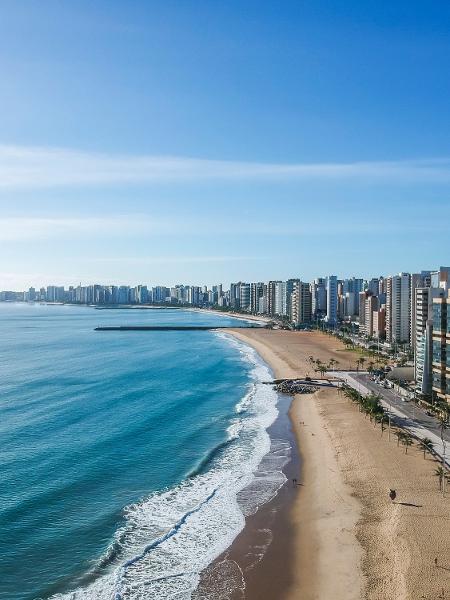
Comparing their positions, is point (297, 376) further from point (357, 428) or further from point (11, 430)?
point (11, 430)

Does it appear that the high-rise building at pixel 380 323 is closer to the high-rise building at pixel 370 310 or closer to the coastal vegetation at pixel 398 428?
the high-rise building at pixel 370 310

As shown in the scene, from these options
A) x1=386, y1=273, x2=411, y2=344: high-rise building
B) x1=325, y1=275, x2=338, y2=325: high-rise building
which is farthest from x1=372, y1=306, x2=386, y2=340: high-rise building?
x1=325, y1=275, x2=338, y2=325: high-rise building

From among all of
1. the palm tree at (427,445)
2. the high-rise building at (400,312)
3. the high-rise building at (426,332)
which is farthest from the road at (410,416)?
the high-rise building at (400,312)

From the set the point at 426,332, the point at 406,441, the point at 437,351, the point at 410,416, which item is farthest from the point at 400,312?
the point at 406,441

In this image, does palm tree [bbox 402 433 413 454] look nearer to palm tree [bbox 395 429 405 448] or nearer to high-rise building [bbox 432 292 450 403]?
palm tree [bbox 395 429 405 448]

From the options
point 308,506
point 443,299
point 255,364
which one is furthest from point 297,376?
point 308,506
